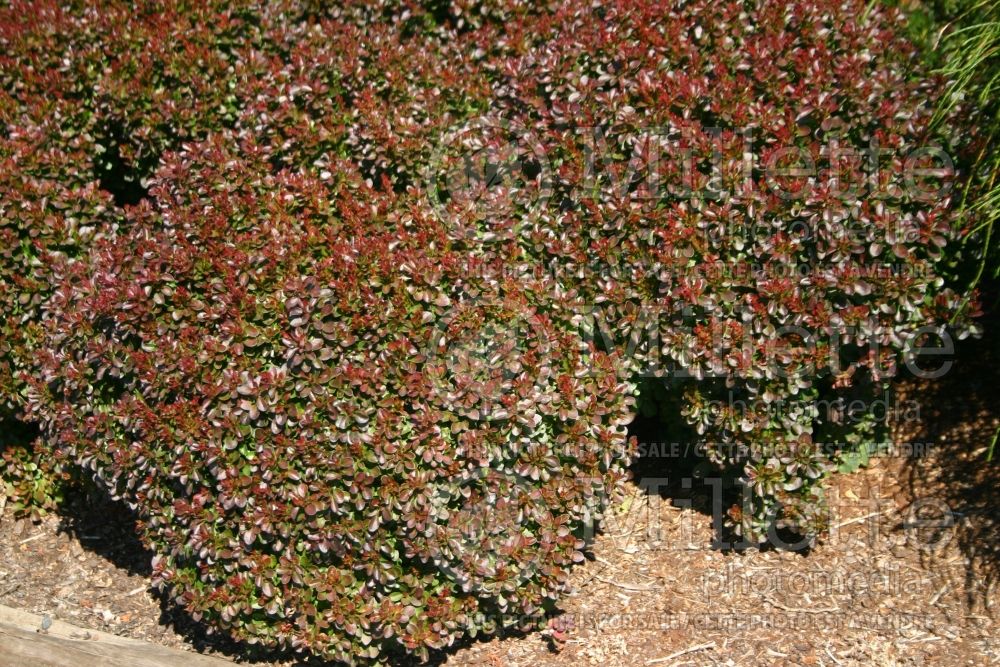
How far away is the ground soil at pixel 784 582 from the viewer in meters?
3.70

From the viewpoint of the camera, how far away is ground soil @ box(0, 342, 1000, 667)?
3.70m

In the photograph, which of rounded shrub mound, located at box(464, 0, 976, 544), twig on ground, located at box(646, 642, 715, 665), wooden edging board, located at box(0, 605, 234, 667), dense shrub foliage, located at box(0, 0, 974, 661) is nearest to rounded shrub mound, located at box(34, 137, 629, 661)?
→ dense shrub foliage, located at box(0, 0, 974, 661)

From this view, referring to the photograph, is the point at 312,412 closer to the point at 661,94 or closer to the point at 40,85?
the point at 661,94

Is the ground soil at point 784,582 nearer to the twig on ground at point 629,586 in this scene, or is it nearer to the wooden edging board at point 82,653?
the twig on ground at point 629,586

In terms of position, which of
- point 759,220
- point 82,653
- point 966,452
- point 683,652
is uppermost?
point 759,220

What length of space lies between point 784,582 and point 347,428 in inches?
77.7

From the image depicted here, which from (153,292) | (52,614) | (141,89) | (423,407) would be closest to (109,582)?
(52,614)

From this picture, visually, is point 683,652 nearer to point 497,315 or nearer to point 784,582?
point 784,582

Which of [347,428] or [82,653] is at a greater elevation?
[347,428]

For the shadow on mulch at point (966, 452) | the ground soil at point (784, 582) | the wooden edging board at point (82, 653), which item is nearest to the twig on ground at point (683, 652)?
the ground soil at point (784, 582)

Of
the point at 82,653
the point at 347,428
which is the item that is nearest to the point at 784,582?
the point at 347,428

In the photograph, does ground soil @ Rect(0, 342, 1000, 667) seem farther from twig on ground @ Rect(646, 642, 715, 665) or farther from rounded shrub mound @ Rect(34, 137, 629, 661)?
rounded shrub mound @ Rect(34, 137, 629, 661)

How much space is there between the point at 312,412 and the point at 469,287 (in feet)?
2.56

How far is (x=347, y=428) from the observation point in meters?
3.46
